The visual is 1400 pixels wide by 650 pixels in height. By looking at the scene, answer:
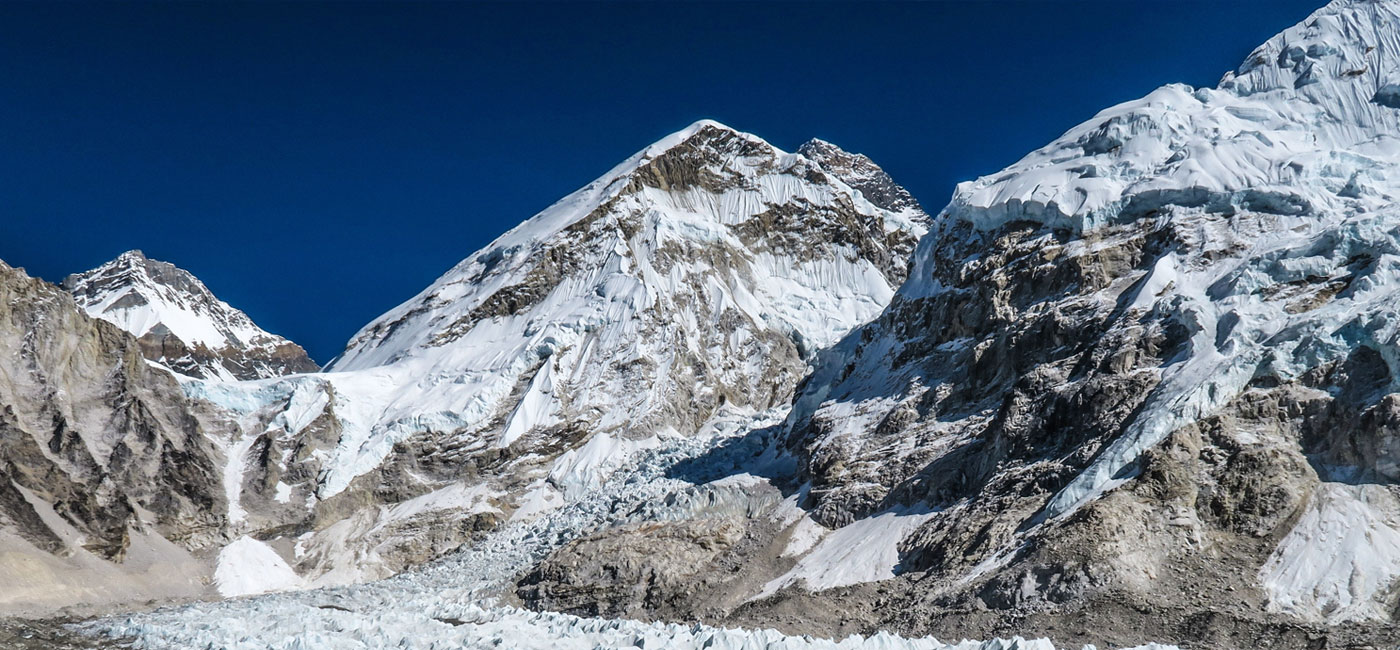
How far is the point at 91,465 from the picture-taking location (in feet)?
270

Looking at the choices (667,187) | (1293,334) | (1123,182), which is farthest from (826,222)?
(1293,334)

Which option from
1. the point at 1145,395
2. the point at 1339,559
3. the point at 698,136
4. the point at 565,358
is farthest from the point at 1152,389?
the point at 698,136

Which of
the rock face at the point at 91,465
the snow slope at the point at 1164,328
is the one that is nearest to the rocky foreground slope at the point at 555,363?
the rock face at the point at 91,465

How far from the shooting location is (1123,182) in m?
65.5

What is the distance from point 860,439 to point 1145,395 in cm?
1948

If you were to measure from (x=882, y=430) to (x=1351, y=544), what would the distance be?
29607 millimetres

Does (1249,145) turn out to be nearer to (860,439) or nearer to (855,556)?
(860,439)

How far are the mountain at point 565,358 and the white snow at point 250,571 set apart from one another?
184 centimetres

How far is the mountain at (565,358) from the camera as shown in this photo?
91.5 meters

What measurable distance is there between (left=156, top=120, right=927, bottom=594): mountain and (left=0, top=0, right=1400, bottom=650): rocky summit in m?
0.49

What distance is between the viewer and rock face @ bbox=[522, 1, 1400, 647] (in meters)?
36.4

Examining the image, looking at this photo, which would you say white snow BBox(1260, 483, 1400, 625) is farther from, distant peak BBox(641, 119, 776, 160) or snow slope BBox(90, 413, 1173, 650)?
distant peak BBox(641, 119, 776, 160)

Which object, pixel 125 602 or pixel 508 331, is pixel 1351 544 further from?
pixel 508 331

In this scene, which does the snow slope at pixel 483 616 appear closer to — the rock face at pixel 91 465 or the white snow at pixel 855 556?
the rock face at pixel 91 465
